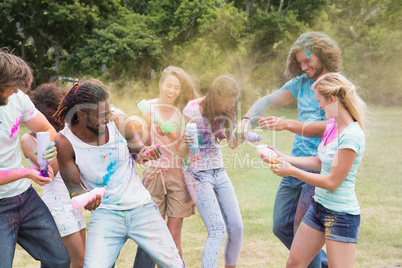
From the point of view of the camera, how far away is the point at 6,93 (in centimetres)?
267

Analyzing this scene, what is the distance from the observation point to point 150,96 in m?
22.0

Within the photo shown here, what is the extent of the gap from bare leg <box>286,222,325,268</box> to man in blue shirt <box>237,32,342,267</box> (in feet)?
1.36

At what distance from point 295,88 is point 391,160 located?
26.7 feet

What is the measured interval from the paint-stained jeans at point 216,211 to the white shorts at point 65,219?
102 cm

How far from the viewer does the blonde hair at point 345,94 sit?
2.71m

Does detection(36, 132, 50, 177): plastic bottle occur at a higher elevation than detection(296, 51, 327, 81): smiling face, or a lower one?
lower

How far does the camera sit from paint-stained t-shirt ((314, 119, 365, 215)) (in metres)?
2.61

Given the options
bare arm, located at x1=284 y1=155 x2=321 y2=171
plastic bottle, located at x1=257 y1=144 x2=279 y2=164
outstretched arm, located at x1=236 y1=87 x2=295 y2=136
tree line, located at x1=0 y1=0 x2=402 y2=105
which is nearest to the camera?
plastic bottle, located at x1=257 y1=144 x2=279 y2=164

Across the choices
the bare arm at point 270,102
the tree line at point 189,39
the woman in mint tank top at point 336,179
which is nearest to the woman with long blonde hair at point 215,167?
the bare arm at point 270,102

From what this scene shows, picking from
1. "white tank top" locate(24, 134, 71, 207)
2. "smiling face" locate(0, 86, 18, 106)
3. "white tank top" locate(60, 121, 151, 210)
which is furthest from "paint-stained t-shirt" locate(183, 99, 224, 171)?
"smiling face" locate(0, 86, 18, 106)

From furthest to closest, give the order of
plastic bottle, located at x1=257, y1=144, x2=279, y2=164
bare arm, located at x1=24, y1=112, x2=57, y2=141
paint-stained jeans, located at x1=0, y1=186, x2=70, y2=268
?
bare arm, located at x1=24, y1=112, x2=57, y2=141, plastic bottle, located at x1=257, y1=144, x2=279, y2=164, paint-stained jeans, located at x1=0, y1=186, x2=70, y2=268

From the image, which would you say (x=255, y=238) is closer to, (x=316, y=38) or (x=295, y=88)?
(x=295, y=88)

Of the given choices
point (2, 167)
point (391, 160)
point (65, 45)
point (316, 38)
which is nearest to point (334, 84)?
point (316, 38)

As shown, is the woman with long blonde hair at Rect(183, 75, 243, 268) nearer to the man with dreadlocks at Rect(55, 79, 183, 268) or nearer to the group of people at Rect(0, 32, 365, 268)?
the group of people at Rect(0, 32, 365, 268)
